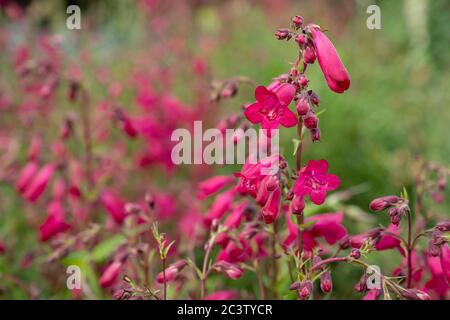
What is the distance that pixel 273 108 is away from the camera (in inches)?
65.3

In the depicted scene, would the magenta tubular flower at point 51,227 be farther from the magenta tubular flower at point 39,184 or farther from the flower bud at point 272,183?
the flower bud at point 272,183

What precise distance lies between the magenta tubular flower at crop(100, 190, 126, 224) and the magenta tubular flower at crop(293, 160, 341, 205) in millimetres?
1426

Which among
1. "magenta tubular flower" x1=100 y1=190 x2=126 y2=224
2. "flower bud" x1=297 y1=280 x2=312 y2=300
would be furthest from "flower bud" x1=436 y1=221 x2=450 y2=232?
"magenta tubular flower" x1=100 y1=190 x2=126 y2=224

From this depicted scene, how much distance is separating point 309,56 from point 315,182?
13.5 inches

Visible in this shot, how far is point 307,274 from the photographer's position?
1.62 metres

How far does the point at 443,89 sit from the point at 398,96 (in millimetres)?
401

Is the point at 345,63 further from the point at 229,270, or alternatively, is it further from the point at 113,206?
the point at 229,270

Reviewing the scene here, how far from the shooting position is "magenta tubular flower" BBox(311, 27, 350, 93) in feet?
5.19

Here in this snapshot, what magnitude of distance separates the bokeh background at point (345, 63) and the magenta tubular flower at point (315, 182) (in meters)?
1.28

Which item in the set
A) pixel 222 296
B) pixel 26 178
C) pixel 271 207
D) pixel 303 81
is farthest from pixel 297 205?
pixel 26 178

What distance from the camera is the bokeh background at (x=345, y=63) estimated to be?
4059 millimetres

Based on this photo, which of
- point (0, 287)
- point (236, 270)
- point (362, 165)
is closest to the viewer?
point (236, 270)
